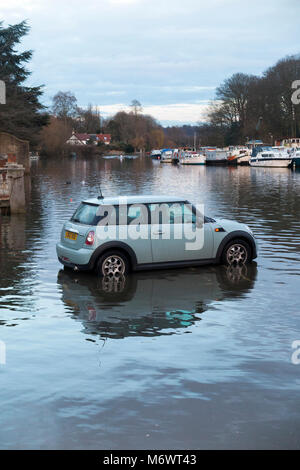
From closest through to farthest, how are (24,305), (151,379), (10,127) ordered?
(151,379), (24,305), (10,127)

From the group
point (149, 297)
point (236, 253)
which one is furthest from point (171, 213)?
point (149, 297)

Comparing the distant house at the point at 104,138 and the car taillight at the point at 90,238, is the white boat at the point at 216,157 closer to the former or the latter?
the distant house at the point at 104,138

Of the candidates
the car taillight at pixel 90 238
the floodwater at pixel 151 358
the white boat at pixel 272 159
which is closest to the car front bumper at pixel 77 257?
the car taillight at pixel 90 238

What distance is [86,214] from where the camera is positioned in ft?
40.3

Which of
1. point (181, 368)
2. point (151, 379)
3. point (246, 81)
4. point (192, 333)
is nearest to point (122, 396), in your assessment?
point (151, 379)

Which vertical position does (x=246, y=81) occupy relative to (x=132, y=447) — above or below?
above

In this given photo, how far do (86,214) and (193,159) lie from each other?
94.3 meters

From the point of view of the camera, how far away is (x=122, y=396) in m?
6.29

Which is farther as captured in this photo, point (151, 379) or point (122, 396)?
point (151, 379)

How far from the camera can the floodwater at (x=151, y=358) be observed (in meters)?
5.51

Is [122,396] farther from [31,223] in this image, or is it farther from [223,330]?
[31,223]

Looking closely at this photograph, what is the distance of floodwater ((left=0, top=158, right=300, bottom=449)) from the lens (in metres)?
5.51

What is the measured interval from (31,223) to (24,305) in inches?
480

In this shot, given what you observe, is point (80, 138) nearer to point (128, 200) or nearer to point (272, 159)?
point (272, 159)
